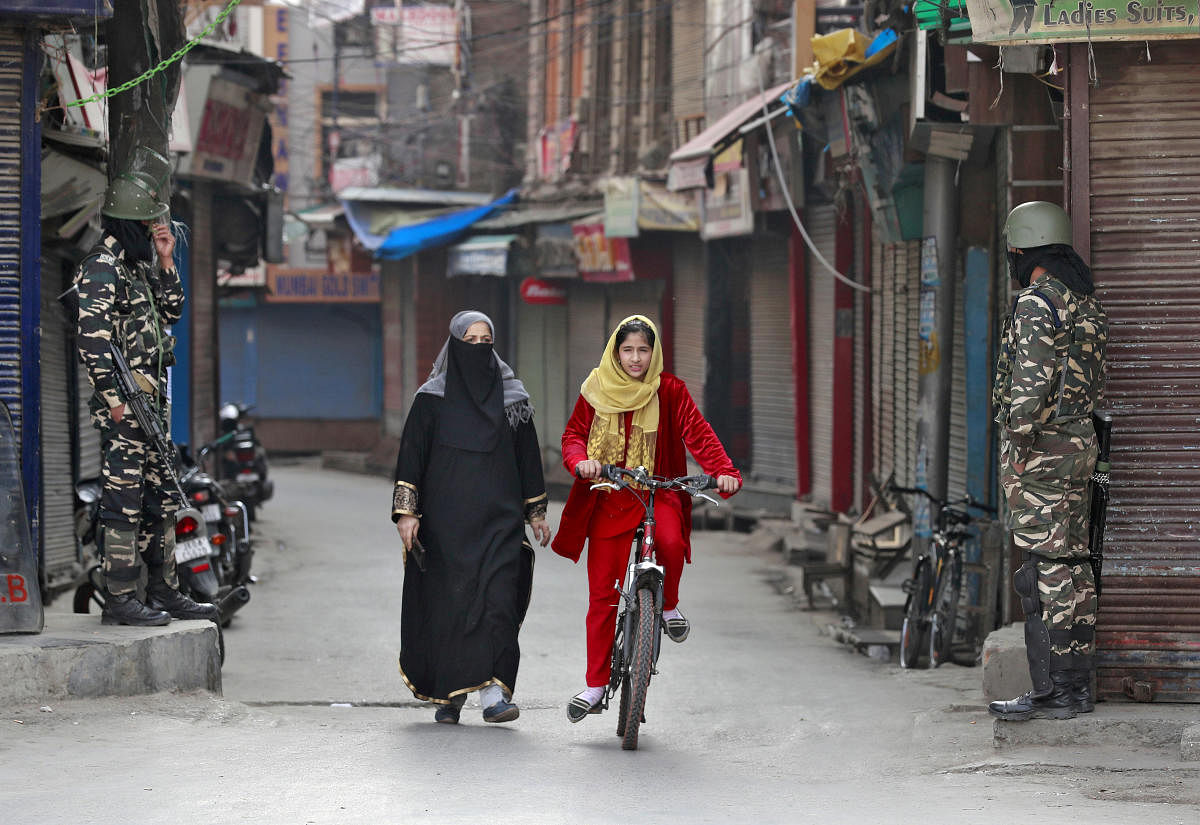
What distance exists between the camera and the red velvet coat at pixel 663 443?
6816mm

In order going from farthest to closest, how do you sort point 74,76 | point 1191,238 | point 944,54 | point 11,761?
1. point 74,76
2. point 944,54
3. point 1191,238
4. point 11,761

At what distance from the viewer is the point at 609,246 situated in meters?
21.8

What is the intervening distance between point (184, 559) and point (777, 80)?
9664 mm

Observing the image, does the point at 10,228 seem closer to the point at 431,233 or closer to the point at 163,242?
the point at 163,242

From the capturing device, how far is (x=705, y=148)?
1435 cm

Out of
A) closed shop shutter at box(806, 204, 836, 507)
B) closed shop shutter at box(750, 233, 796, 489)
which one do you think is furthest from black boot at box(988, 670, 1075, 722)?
closed shop shutter at box(750, 233, 796, 489)

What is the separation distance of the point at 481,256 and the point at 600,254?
3489mm

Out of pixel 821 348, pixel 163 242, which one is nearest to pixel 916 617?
pixel 163 242

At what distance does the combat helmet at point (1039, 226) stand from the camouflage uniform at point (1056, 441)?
0.53ft

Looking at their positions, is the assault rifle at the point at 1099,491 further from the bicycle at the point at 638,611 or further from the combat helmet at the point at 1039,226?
the bicycle at the point at 638,611

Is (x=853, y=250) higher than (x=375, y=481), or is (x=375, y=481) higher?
(x=853, y=250)

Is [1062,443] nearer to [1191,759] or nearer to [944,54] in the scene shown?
[1191,759]

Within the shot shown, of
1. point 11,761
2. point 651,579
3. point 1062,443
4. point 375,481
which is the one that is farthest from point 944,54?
point 375,481

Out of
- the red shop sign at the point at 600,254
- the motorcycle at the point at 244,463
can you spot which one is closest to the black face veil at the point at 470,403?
the motorcycle at the point at 244,463
